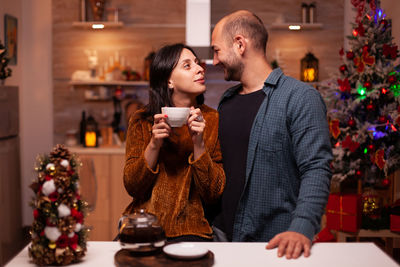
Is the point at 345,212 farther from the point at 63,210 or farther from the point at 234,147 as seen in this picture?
the point at 63,210

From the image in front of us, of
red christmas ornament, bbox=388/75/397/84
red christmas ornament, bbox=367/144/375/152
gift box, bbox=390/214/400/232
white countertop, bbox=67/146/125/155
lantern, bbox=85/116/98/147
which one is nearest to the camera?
gift box, bbox=390/214/400/232

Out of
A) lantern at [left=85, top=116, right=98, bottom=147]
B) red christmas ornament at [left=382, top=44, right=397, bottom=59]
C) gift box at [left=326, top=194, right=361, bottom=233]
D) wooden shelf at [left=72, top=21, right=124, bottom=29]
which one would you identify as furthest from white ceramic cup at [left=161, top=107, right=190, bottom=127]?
wooden shelf at [left=72, top=21, right=124, bottom=29]

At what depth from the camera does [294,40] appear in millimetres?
5301

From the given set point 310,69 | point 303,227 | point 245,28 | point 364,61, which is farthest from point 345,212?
point 303,227

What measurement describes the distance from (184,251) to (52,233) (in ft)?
1.22

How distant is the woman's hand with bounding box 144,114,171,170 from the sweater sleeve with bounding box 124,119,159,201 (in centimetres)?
3

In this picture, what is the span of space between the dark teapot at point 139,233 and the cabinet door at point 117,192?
11.0ft

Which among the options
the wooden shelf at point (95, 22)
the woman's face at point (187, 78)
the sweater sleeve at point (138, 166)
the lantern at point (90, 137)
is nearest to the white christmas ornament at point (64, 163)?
the sweater sleeve at point (138, 166)

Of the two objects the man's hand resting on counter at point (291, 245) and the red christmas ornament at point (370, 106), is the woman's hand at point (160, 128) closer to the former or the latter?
the man's hand resting on counter at point (291, 245)

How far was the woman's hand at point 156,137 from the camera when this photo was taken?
1866 millimetres

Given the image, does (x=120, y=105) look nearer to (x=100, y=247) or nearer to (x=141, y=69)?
(x=141, y=69)

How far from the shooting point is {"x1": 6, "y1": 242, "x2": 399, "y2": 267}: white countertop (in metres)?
1.41

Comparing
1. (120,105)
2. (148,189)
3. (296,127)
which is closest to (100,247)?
(148,189)

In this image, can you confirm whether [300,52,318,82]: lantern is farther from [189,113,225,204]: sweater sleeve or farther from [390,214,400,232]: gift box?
[189,113,225,204]: sweater sleeve
